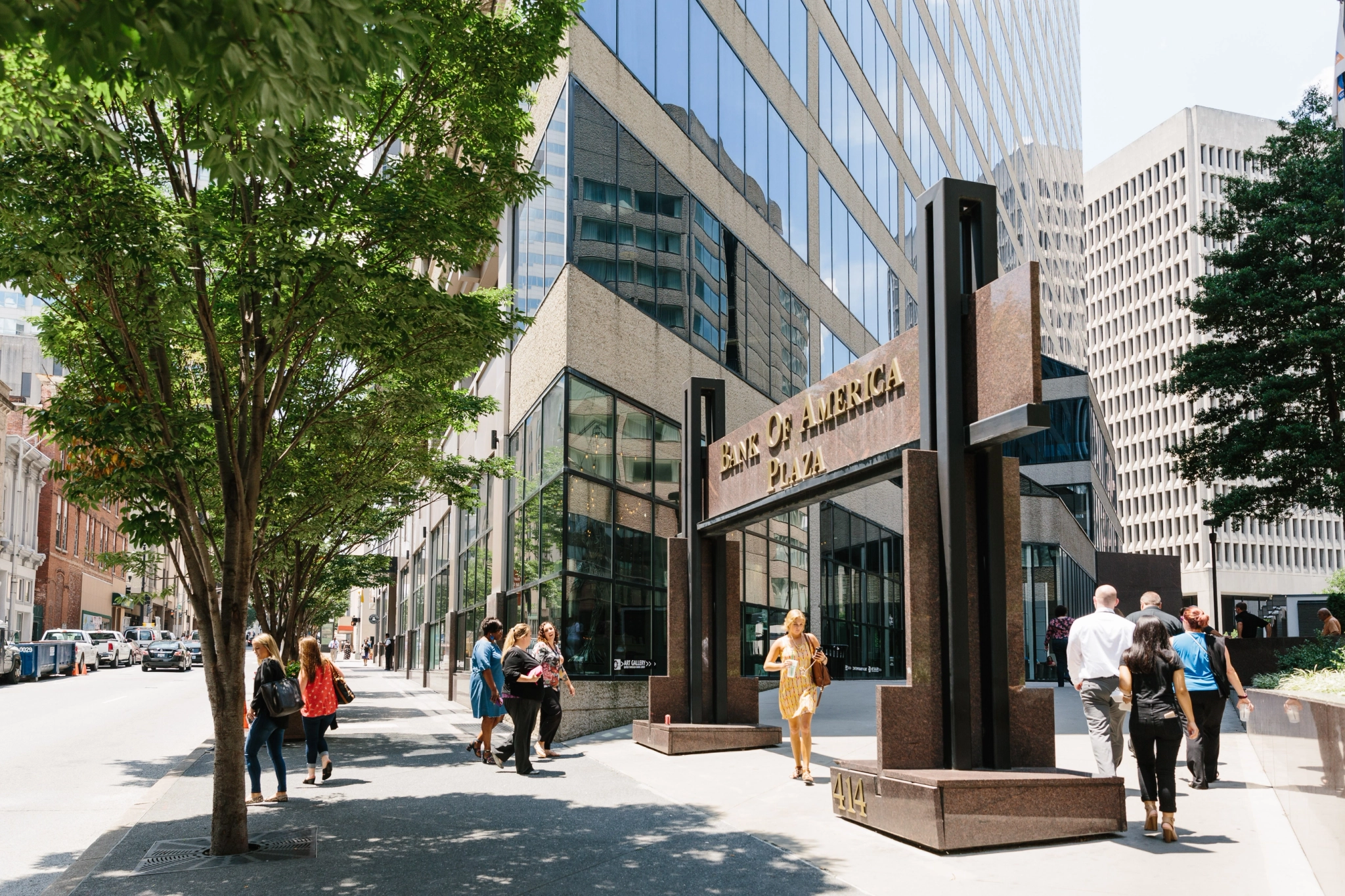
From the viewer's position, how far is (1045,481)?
171ft

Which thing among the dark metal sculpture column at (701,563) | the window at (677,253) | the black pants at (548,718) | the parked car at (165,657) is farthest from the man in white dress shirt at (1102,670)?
the parked car at (165,657)

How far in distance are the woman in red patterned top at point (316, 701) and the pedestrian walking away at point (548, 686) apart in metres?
2.46

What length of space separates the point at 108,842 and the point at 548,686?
6.07 m

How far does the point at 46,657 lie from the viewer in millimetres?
39875

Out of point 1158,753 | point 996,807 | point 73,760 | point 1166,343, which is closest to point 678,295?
point 73,760

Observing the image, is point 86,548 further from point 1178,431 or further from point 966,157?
point 1178,431

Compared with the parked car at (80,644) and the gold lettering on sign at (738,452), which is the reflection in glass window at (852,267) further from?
the parked car at (80,644)

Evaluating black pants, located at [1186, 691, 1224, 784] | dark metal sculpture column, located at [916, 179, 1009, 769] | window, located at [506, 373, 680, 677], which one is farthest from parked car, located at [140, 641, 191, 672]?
dark metal sculpture column, located at [916, 179, 1009, 769]

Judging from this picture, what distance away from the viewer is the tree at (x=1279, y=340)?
2692 cm

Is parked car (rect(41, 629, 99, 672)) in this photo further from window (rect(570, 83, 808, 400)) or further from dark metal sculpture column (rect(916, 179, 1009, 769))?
dark metal sculpture column (rect(916, 179, 1009, 769))

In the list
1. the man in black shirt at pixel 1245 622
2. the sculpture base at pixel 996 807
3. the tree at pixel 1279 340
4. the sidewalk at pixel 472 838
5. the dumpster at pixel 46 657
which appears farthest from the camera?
the dumpster at pixel 46 657

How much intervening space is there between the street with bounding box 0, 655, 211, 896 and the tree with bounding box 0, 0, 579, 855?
1.85 m

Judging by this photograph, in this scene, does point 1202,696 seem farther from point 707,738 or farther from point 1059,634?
point 1059,634

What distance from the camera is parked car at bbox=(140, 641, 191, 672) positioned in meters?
49.5
